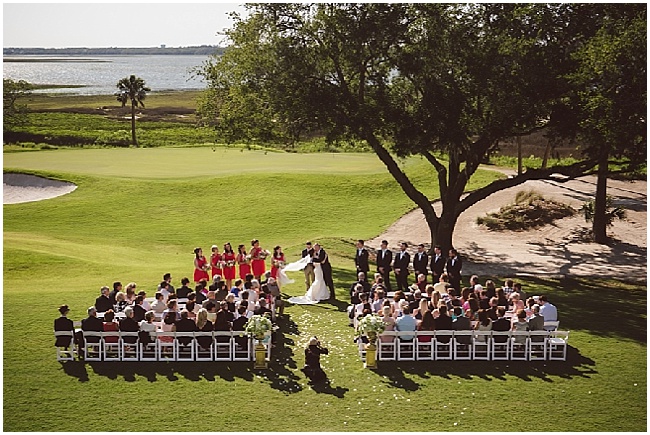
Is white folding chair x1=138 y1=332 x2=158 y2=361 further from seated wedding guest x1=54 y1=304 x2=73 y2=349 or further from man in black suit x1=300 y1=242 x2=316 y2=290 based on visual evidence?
man in black suit x1=300 y1=242 x2=316 y2=290

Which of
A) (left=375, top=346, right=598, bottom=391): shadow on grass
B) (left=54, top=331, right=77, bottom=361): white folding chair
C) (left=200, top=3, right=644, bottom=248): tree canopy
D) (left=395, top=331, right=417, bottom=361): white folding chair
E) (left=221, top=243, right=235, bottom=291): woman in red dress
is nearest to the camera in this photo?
(left=375, top=346, right=598, bottom=391): shadow on grass

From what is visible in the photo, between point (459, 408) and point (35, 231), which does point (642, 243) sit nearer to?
point (459, 408)

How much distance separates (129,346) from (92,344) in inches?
29.7

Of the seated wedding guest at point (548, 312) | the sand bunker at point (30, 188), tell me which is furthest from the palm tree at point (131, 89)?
the seated wedding guest at point (548, 312)

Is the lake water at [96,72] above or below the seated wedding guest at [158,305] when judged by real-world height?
above

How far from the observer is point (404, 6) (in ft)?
79.7

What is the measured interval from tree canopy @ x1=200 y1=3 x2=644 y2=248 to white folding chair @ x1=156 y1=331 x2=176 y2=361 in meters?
10.4

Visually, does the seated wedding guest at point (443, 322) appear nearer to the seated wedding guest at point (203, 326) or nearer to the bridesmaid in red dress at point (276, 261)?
the seated wedding guest at point (203, 326)

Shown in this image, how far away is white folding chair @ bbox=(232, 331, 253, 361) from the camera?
1630 cm

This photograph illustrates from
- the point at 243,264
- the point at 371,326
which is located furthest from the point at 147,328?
the point at 243,264

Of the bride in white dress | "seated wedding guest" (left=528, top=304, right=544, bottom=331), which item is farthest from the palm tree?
"seated wedding guest" (left=528, top=304, right=544, bottom=331)

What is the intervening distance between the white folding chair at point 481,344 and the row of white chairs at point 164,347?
14.5 feet

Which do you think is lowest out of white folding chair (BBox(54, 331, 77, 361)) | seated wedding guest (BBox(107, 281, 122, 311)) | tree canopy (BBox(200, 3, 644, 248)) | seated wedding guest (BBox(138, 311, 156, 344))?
white folding chair (BBox(54, 331, 77, 361))

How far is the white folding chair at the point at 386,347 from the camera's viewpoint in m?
16.4
